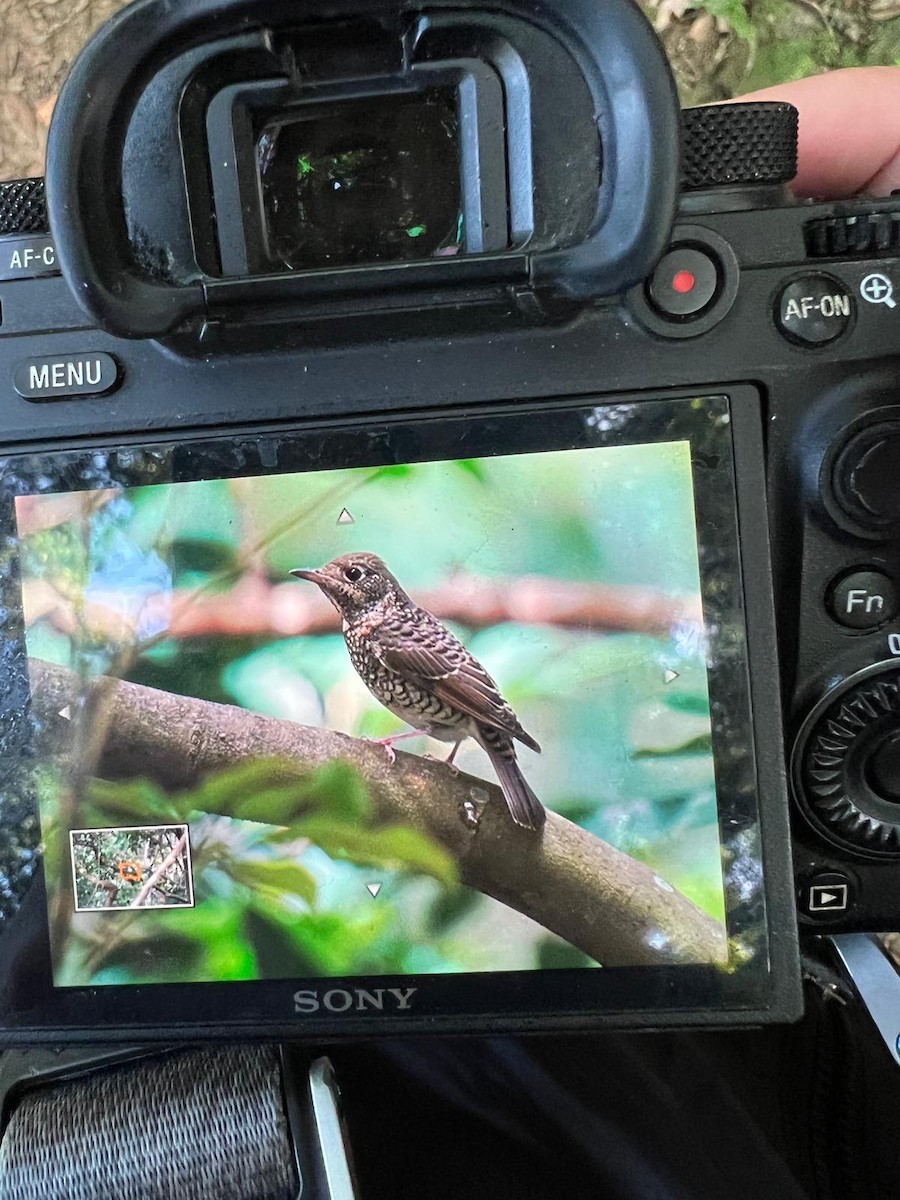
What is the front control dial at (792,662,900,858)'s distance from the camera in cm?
35

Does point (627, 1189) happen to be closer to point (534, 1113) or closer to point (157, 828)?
point (534, 1113)

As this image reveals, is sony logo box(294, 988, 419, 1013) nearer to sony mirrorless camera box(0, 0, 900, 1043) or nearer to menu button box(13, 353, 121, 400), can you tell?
sony mirrorless camera box(0, 0, 900, 1043)

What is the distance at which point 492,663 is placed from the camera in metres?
0.35

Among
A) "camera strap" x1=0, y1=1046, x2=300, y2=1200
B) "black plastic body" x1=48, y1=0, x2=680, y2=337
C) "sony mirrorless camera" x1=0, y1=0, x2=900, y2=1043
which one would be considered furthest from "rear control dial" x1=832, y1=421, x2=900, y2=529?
"camera strap" x1=0, y1=1046, x2=300, y2=1200

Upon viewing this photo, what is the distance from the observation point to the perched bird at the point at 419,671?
354mm

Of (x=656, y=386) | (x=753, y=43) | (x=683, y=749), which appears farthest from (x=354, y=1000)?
(x=753, y=43)

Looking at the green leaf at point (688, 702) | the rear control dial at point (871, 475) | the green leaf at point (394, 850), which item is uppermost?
the rear control dial at point (871, 475)

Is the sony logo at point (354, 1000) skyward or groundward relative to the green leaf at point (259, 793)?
groundward

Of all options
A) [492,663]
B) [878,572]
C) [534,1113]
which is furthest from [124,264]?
[534,1113]

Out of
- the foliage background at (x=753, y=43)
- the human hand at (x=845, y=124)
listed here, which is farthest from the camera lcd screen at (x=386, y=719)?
the foliage background at (x=753, y=43)

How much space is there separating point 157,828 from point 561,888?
0.51 ft

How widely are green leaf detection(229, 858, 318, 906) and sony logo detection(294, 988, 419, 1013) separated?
0.04m

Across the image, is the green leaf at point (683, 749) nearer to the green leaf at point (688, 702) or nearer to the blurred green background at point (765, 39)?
the green leaf at point (688, 702)

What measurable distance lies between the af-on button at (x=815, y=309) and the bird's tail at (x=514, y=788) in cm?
18
